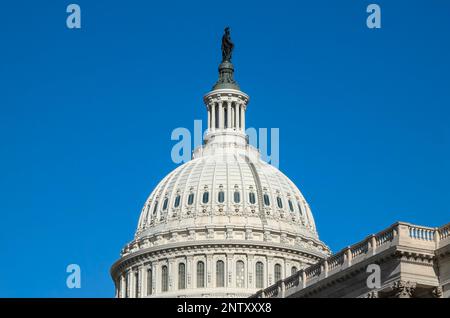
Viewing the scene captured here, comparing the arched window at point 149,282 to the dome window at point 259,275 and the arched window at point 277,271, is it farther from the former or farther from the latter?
the arched window at point 277,271

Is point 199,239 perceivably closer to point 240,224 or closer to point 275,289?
point 240,224

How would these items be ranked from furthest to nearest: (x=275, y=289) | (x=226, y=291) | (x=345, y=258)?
(x=226, y=291) → (x=275, y=289) → (x=345, y=258)

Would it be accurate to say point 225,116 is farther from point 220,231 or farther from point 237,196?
point 220,231

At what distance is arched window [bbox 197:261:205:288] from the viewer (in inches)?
6311

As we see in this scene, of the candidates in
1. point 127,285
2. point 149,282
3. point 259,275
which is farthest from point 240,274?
point 127,285

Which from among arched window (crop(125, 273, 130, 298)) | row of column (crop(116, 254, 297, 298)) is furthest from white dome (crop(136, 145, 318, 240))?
A: arched window (crop(125, 273, 130, 298))

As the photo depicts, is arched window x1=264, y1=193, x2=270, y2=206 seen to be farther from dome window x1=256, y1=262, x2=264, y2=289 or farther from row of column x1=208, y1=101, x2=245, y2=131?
row of column x1=208, y1=101, x2=245, y2=131

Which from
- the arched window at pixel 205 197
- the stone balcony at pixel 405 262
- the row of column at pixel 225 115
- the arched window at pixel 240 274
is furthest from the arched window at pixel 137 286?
the stone balcony at pixel 405 262

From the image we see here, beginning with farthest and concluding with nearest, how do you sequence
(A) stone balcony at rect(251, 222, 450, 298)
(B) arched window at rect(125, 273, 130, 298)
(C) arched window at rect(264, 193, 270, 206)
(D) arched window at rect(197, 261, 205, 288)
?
1. (C) arched window at rect(264, 193, 270, 206)
2. (B) arched window at rect(125, 273, 130, 298)
3. (D) arched window at rect(197, 261, 205, 288)
4. (A) stone balcony at rect(251, 222, 450, 298)

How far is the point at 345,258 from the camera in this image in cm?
8281

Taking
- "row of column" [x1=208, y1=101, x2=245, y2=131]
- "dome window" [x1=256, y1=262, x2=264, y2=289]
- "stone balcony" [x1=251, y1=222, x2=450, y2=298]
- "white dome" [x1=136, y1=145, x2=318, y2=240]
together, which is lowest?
"stone balcony" [x1=251, y1=222, x2=450, y2=298]

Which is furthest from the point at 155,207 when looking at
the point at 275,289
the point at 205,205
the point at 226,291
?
the point at 275,289

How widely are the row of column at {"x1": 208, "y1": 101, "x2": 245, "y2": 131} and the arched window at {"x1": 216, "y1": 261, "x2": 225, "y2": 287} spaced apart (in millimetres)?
22360
